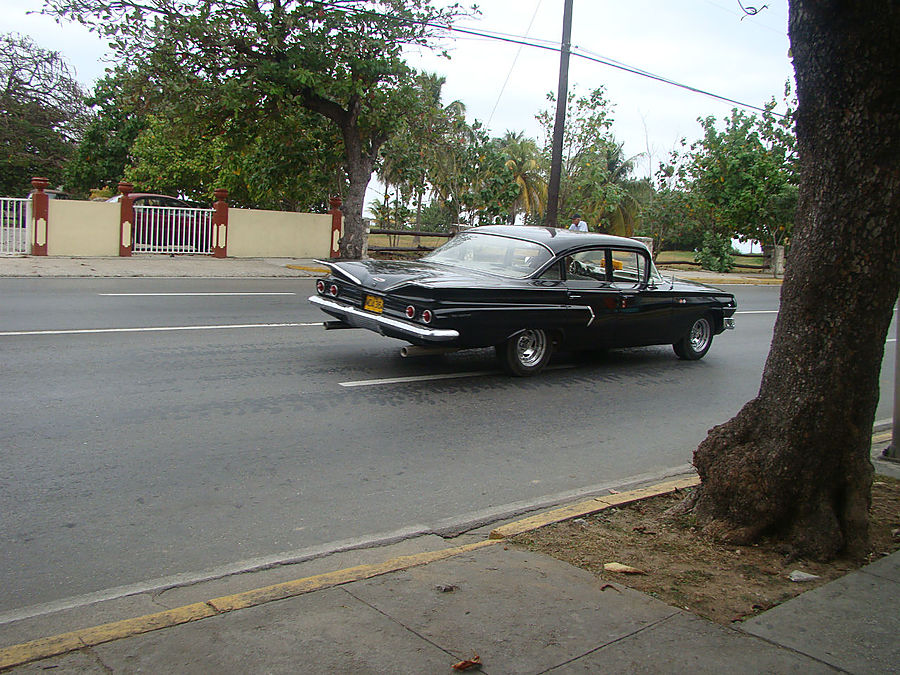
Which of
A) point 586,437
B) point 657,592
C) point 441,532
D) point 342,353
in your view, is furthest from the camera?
point 342,353

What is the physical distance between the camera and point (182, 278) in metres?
17.8

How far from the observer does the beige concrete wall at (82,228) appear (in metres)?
20.2

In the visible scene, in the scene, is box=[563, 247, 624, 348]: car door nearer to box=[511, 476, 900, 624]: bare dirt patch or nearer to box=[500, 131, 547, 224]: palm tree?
box=[511, 476, 900, 624]: bare dirt patch

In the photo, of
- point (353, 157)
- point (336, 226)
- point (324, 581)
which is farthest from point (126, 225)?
point (324, 581)

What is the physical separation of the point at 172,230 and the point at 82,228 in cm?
235

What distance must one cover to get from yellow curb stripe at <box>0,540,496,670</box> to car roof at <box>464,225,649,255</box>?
5701mm

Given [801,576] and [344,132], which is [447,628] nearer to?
[801,576]

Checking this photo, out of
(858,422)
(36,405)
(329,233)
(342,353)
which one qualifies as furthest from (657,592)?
(329,233)

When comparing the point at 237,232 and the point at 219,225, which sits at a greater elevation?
the point at 219,225

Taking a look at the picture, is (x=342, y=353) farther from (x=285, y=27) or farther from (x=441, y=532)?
(x=285, y=27)

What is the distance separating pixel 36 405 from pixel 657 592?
17.1 feet

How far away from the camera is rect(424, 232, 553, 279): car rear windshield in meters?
9.23

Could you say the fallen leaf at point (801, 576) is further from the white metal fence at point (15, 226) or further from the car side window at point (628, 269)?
the white metal fence at point (15, 226)

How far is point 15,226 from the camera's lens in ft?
64.1
